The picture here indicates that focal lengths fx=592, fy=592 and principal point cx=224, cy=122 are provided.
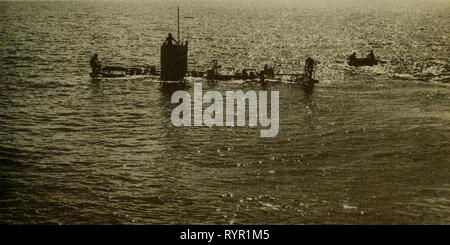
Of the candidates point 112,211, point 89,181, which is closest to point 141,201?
point 112,211

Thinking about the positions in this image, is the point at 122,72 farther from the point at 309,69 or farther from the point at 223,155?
the point at 223,155

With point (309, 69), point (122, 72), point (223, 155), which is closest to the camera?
point (223, 155)

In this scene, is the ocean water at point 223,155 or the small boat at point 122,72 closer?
the ocean water at point 223,155

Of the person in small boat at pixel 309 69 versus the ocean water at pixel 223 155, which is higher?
the person in small boat at pixel 309 69

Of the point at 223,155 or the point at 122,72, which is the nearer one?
the point at 223,155

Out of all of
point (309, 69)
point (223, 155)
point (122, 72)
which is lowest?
point (223, 155)

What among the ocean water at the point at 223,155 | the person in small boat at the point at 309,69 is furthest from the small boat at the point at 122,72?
the person in small boat at the point at 309,69

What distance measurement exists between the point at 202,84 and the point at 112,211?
107 feet

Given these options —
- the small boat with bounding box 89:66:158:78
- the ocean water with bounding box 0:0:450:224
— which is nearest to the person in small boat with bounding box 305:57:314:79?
the ocean water with bounding box 0:0:450:224

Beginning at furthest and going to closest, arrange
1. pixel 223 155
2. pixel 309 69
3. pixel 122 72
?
pixel 122 72 → pixel 309 69 → pixel 223 155

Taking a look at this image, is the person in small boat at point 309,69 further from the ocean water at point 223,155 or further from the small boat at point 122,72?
the small boat at point 122,72

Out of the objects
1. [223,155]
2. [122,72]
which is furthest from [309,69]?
[223,155]

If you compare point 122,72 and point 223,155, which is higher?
point 122,72

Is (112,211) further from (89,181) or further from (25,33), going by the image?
(25,33)
